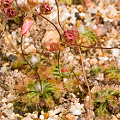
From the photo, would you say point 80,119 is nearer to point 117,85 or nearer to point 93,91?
point 93,91

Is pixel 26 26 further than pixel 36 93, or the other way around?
pixel 36 93

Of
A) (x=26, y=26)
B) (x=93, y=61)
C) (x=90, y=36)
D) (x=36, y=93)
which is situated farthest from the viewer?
(x=90, y=36)

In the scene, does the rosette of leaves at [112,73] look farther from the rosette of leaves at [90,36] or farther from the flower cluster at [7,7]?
the flower cluster at [7,7]

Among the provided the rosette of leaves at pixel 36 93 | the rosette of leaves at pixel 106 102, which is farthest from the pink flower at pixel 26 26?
the rosette of leaves at pixel 106 102

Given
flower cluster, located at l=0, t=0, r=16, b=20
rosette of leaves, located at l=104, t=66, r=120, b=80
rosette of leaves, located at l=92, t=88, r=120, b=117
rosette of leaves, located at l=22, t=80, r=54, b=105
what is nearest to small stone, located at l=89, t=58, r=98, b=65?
rosette of leaves, located at l=104, t=66, r=120, b=80

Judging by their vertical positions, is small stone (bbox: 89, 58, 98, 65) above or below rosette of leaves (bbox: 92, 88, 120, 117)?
above

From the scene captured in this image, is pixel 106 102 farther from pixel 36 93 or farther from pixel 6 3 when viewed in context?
pixel 6 3

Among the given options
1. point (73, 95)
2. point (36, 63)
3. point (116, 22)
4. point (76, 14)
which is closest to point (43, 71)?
point (36, 63)

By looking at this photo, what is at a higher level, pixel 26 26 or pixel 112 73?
pixel 26 26

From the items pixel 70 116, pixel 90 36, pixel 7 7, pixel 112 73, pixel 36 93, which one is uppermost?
pixel 7 7

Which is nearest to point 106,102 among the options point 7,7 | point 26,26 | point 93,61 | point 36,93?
point 93,61

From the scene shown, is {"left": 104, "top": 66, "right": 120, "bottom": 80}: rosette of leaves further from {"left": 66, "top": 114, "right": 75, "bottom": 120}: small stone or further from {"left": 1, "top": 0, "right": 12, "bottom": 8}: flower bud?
{"left": 1, "top": 0, "right": 12, "bottom": 8}: flower bud

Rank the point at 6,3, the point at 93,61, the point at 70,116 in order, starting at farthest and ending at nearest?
the point at 93,61 < the point at 70,116 < the point at 6,3
